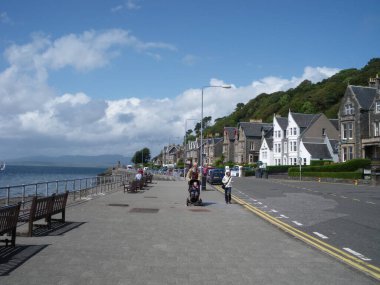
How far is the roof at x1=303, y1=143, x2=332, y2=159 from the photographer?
7050cm

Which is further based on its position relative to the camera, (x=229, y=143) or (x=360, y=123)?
(x=229, y=143)

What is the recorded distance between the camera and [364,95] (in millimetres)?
59719

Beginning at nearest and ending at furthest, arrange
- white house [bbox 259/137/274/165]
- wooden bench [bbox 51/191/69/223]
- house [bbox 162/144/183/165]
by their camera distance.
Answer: wooden bench [bbox 51/191/69/223], white house [bbox 259/137/274/165], house [bbox 162/144/183/165]

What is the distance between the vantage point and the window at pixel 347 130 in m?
60.0

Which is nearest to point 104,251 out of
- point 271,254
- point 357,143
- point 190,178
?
point 271,254

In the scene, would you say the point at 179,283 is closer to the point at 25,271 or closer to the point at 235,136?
the point at 25,271

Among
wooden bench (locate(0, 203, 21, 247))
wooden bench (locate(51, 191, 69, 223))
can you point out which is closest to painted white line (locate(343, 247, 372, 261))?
wooden bench (locate(0, 203, 21, 247))

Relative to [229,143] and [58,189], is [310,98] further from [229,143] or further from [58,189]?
[58,189]

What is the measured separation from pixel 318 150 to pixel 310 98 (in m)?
58.2

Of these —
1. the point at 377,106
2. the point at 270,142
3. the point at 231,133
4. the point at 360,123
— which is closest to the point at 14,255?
the point at 377,106

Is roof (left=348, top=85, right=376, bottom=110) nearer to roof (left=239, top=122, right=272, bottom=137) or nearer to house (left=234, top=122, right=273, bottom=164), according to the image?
house (left=234, top=122, right=273, bottom=164)

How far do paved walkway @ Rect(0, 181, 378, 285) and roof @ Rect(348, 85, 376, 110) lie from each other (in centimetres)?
4978

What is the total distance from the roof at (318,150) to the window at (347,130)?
930 cm

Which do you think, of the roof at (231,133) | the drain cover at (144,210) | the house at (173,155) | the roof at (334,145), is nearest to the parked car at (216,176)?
the drain cover at (144,210)
